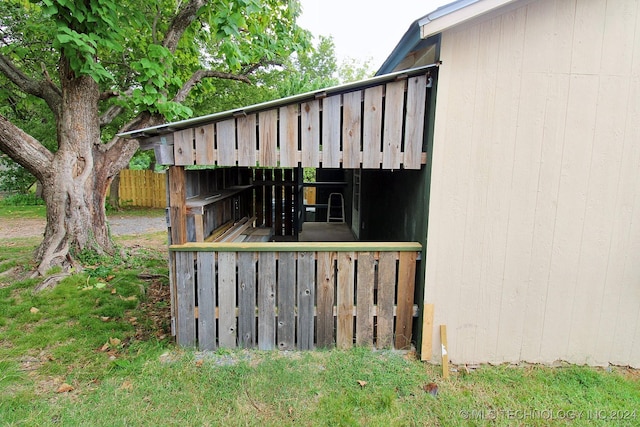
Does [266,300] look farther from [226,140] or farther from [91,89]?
[91,89]

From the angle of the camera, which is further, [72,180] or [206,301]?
[72,180]

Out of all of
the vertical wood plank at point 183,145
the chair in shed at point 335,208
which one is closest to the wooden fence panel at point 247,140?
the vertical wood plank at point 183,145

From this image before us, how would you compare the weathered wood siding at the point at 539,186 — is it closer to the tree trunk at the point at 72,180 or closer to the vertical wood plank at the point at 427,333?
the vertical wood plank at the point at 427,333

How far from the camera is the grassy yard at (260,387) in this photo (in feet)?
8.14

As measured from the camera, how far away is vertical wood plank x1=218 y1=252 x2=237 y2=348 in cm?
323

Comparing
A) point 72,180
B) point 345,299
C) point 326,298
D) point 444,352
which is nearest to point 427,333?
point 444,352

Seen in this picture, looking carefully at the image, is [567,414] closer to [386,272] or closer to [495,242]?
[495,242]

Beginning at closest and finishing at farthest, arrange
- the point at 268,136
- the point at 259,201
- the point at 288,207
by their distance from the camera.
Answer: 1. the point at 268,136
2. the point at 259,201
3. the point at 288,207

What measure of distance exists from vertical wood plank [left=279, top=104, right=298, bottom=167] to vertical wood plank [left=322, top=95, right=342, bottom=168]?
26cm

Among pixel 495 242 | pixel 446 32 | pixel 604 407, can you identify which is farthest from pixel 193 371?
pixel 446 32

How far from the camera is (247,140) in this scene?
307 cm

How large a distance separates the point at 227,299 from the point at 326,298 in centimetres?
96

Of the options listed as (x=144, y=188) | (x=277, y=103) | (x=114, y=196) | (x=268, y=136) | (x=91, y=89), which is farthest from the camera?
(x=144, y=188)

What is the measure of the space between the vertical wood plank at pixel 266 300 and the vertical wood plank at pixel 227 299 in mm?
251
